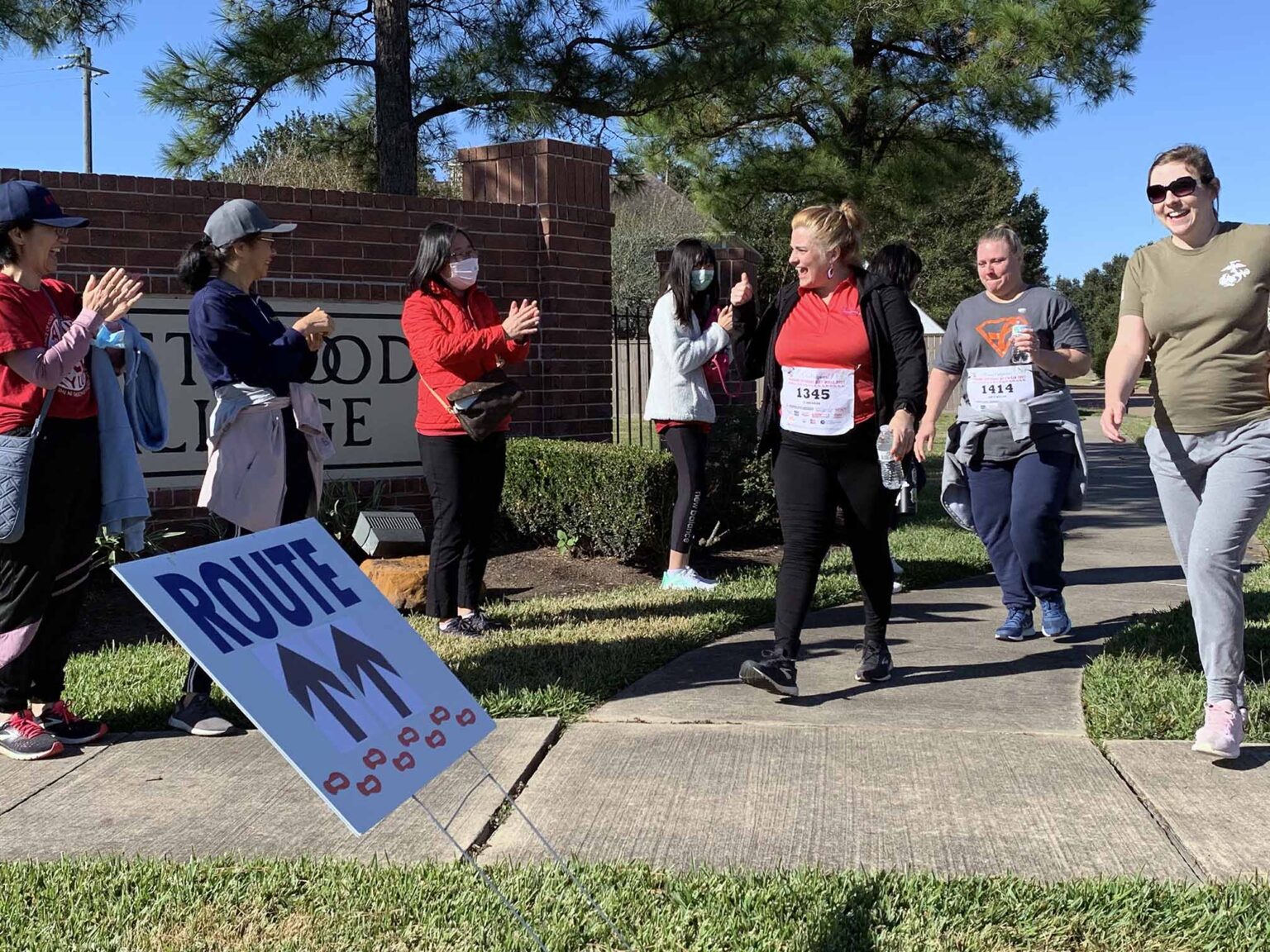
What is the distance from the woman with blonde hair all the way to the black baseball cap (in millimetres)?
2641

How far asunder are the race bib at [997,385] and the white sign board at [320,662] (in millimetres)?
3719

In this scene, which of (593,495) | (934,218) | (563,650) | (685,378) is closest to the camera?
(563,650)

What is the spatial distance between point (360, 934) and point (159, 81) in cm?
904

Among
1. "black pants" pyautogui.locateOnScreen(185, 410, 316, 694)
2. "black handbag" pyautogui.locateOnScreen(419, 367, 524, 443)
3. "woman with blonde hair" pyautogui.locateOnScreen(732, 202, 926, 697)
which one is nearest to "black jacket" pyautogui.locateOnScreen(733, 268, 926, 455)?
"woman with blonde hair" pyautogui.locateOnScreen(732, 202, 926, 697)

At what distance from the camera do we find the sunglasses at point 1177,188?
4.40 meters

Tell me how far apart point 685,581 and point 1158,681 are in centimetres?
290

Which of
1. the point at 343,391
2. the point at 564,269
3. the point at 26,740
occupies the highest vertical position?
the point at 564,269

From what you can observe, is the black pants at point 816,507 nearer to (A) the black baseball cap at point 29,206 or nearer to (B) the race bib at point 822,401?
(B) the race bib at point 822,401

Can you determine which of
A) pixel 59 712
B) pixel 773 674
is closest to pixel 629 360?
pixel 773 674

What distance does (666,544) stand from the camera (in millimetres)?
8445

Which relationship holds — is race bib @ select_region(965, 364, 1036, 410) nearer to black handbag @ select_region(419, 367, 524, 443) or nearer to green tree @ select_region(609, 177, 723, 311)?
black handbag @ select_region(419, 367, 524, 443)

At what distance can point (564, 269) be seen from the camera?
9922 millimetres

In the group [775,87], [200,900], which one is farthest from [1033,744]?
[775,87]

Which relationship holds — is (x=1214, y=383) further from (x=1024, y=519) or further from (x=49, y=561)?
(x=49, y=561)
